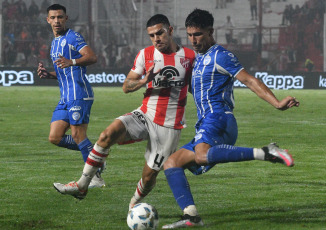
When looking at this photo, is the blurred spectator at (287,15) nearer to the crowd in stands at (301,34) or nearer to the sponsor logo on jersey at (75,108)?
the crowd in stands at (301,34)

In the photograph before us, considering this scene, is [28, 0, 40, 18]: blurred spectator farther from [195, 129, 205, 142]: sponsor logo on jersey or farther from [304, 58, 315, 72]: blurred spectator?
[195, 129, 205, 142]: sponsor logo on jersey

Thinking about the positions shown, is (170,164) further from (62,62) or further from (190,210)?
(62,62)

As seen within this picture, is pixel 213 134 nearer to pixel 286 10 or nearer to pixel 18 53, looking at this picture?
pixel 18 53

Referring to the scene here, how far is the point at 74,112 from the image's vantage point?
7887 mm

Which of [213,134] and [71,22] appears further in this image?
[71,22]

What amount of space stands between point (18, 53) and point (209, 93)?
26.4 metres

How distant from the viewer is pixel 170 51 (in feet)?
21.0

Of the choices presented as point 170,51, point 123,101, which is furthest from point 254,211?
point 123,101

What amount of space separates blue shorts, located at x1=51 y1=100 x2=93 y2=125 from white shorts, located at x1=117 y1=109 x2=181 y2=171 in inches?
66.1

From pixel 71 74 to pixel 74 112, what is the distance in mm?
487

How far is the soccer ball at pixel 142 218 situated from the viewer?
5348mm

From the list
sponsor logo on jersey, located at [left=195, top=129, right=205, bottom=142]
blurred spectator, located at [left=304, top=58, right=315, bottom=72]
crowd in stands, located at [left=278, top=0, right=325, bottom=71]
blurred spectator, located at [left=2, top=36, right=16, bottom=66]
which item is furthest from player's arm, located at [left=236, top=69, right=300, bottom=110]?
blurred spectator, located at [left=304, top=58, right=315, bottom=72]

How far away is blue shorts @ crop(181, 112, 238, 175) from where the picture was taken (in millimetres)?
5535

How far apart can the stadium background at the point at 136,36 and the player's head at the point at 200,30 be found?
78.5 feet
